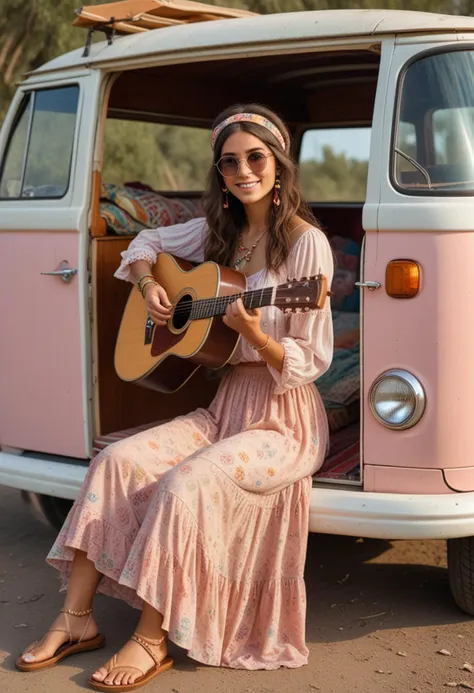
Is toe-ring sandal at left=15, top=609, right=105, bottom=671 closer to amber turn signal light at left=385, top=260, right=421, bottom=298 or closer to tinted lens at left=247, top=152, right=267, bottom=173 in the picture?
amber turn signal light at left=385, top=260, right=421, bottom=298

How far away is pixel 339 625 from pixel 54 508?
1610 mm

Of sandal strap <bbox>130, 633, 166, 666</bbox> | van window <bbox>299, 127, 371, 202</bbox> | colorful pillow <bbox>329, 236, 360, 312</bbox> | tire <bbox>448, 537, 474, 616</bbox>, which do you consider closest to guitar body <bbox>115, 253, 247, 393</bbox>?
sandal strap <bbox>130, 633, 166, 666</bbox>

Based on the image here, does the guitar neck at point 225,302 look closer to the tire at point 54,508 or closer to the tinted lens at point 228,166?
the tinted lens at point 228,166

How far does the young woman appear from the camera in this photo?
11.0ft

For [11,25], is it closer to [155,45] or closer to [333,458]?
[155,45]

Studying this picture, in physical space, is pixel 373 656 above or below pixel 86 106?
below

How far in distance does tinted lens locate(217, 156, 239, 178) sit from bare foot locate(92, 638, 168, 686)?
5.50 feet

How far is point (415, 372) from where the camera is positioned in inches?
138

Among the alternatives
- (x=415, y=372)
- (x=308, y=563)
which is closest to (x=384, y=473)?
(x=415, y=372)

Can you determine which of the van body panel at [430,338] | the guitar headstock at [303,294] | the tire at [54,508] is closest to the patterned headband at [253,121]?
the van body panel at [430,338]

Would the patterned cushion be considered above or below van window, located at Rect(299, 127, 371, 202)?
below

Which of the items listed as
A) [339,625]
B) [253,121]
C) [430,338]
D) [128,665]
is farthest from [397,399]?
[128,665]

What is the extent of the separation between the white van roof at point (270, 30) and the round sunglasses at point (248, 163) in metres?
0.42

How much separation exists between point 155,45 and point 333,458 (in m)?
1.76
